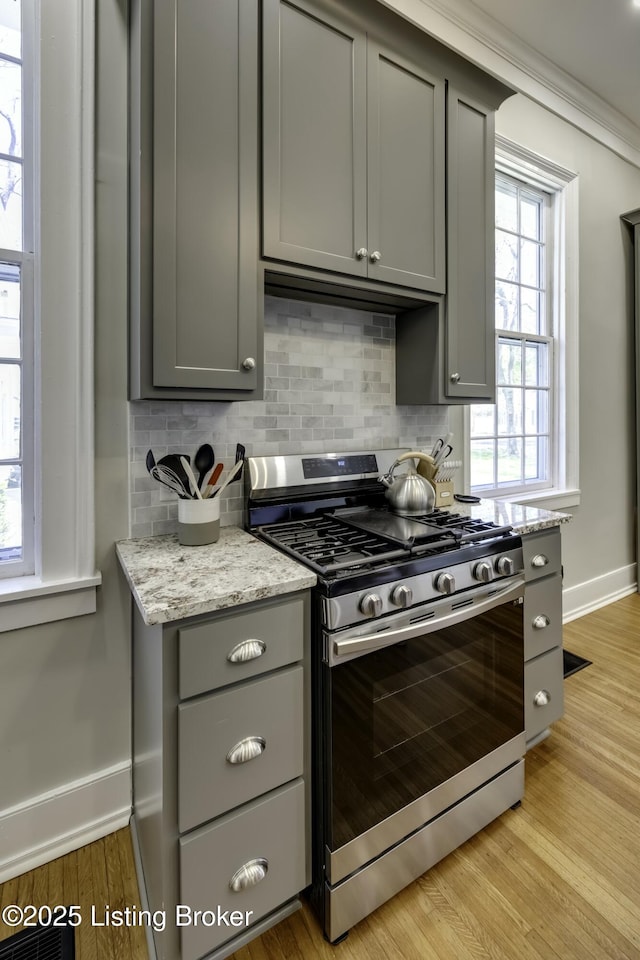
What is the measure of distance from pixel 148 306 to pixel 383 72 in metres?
1.28

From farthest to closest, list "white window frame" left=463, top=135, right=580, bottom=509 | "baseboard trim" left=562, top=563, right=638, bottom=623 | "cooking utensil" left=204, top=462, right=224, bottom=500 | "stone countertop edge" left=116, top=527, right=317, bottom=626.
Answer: "baseboard trim" left=562, top=563, right=638, bottom=623, "white window frame" left=463, top=135, right=580, bottom=509, "cooking utensil" left=204, top=462, right=224, bottom=500, "stone countertop edge" left=116, top=527, right=317, bottom=626

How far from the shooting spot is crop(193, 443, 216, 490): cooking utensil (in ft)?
5.21

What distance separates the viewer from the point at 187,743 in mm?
1022

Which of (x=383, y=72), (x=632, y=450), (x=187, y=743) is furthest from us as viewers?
(x=632, y=450)

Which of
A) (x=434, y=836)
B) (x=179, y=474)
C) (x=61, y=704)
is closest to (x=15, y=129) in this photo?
(x=179, y=474)

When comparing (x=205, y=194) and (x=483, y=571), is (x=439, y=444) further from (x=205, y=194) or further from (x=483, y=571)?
(x=205, y=194)

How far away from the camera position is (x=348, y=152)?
5.34ft

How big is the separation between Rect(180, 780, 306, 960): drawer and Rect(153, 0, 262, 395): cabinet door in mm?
1129

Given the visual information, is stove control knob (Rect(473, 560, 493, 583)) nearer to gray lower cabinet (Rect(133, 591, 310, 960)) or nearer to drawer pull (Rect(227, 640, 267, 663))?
gray lower cabinet (Rect(133, 591, 310, 960))

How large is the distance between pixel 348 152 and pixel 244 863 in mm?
2132

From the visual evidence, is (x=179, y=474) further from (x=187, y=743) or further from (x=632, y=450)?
(x=632, y=450)

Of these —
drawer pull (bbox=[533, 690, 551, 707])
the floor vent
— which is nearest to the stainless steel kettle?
drawer pull (bbox=[533, 690, 551, 707])

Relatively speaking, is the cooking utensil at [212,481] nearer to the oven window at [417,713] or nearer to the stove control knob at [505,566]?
the oven window at [417,713]

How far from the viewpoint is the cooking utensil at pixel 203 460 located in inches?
62.5
